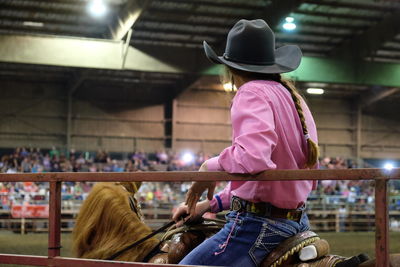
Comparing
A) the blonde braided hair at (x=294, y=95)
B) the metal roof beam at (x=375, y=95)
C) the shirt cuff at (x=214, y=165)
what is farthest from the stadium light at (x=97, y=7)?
the metal roof beam at (x=375, y=95)

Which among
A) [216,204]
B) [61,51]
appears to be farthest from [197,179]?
[61,51]

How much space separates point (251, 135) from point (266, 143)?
58 millimetres

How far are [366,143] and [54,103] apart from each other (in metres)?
13.0

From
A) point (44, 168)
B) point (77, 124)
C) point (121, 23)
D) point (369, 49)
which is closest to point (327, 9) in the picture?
point (369, 49)

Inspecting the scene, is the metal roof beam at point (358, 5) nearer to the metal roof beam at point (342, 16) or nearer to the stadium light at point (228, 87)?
the metal roof beam at point (342, 16)

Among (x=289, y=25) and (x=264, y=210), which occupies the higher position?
(x=289, y=25)

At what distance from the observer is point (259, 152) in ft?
6.42

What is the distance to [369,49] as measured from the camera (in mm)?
14125

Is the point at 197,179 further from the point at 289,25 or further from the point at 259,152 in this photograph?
the point at 289,25

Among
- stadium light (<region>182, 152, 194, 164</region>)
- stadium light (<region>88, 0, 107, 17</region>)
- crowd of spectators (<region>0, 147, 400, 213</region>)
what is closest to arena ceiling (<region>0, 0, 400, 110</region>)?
stadium light (<region>88, 0, 107, 17</region>)

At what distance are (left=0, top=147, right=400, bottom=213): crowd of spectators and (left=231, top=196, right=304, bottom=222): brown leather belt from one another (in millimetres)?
9862

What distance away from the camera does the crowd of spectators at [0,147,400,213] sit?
43.5ft

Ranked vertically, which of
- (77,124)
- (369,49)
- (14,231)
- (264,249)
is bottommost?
(14,231)

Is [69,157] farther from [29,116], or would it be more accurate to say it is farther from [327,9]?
[327,9]
